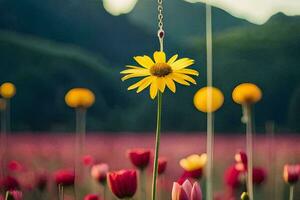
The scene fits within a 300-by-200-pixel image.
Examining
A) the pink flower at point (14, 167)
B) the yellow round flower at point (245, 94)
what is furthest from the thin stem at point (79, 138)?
the yellow round flower at point (245, 94)

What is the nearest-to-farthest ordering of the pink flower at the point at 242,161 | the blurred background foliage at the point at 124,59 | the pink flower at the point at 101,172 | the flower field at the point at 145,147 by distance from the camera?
the pink flower at the point at 242,161 < the pink flower at the point at 101,172 < the flower field at the point at 145,147 < the blurred background foliage at the point at 124,59

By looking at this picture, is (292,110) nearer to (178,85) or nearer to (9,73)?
(178,85)

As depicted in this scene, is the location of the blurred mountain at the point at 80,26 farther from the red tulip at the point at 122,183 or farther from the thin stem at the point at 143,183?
the red tulip at the point at 122,183

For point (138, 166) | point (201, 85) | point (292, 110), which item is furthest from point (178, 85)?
point (138, 166)

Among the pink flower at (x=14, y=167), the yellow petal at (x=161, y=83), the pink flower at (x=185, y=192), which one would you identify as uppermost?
the yellow petal at (x=161, y=83)

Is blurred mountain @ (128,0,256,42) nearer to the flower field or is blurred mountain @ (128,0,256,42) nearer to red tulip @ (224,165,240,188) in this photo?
the flower field

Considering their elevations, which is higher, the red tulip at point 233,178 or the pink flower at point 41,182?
the red tulip at point 233,178
